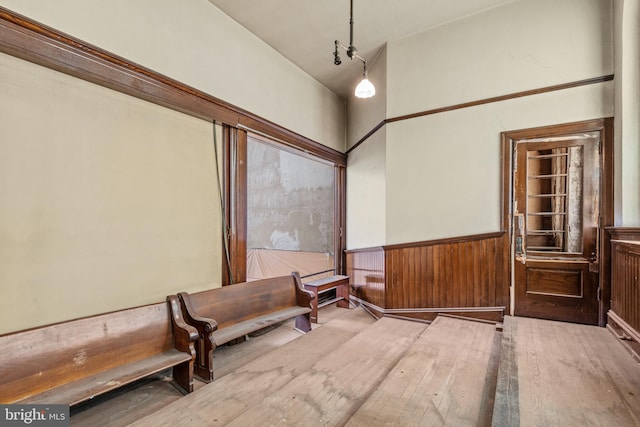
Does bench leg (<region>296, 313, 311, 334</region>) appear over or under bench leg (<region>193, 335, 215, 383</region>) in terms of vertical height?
under

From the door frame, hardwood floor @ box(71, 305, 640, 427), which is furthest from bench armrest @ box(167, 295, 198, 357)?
the door frame

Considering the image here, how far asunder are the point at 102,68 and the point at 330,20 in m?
2.29

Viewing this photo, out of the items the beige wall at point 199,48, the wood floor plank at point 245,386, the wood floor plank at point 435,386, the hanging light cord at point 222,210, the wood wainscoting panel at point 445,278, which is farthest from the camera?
the wood wainscoting panel at point 445,278

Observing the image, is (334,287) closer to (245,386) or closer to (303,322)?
(303,322)

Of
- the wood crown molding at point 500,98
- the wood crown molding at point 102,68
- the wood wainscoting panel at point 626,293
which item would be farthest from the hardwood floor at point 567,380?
the wood crown molding at point 102,68

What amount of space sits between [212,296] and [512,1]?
411cm

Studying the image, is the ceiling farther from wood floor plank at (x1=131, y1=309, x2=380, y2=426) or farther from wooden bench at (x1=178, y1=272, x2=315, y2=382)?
wood floor plank at (x1=131, y1=309, x2=380, y2=426)

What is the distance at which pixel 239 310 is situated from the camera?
2.99m

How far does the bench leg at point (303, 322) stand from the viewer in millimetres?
3510

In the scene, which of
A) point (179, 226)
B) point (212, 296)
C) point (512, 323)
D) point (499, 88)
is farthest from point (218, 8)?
point (512, 323)

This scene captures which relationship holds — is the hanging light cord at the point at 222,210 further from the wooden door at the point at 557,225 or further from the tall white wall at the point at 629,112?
the tall white wall at the point at 629,112

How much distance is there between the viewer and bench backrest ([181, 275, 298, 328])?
8.91 feet

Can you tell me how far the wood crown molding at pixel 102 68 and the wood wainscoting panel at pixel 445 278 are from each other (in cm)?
240

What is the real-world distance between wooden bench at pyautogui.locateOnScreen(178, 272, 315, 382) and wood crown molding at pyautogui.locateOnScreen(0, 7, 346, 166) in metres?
1.63
